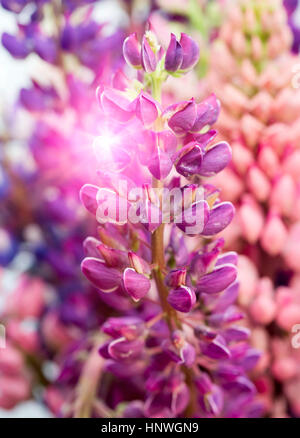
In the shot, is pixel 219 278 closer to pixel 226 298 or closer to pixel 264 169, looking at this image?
pixel 226 298

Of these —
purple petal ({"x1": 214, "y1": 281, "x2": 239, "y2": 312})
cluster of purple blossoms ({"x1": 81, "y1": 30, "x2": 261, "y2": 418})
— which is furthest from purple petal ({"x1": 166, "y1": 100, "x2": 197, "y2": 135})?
purple petal ({"x1": 214, "y1": 281, "x2": 239, "y2": 312})

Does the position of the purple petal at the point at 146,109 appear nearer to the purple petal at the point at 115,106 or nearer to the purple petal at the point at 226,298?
the purple petal at the point at 115,106

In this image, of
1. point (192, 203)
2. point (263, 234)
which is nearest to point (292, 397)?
point (263, 234)

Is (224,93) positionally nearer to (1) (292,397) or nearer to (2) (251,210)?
(2) (251,210)

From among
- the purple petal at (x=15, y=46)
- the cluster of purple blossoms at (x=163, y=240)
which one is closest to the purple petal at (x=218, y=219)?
the cluster of purple blossoms at (x=163, y=240)

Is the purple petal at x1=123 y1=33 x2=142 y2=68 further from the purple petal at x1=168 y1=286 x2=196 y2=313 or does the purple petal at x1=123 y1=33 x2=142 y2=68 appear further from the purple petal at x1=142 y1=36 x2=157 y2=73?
the purple petal at x1=168 y1=286 x2=196 y2=313

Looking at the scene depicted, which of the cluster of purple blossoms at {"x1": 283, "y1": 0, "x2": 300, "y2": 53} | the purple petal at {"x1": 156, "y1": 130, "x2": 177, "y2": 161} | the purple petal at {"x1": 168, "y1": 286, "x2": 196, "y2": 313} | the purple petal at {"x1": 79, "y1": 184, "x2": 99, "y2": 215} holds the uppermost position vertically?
the cluster of purple blossoms at {"x1": 283, "y1": 0, "x2": 300, "y2": 53}

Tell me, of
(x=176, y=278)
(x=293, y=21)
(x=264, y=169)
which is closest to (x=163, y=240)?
(x=176, y=278)
